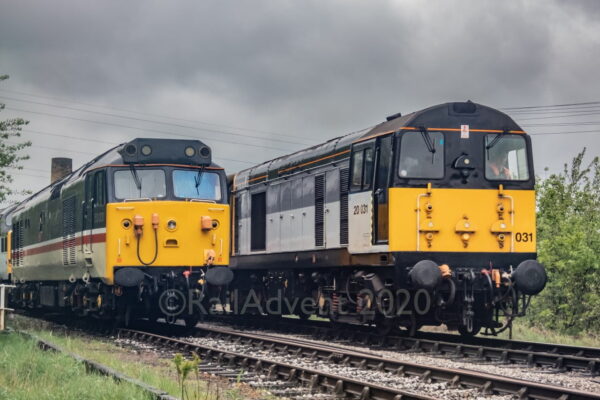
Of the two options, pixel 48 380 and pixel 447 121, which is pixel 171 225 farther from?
pixel 48 380

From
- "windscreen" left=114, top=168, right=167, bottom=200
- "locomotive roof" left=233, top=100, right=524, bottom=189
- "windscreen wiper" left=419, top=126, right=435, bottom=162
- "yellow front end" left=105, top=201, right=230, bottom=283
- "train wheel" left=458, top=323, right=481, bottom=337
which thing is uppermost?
"locomotive roof" left=233, top=100, right=524, bottom=189

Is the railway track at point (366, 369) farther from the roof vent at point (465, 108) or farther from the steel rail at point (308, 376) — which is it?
the roof vent at point (465, 108)

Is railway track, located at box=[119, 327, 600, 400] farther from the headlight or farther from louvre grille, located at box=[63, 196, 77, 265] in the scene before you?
louvre grille, located at box=[63, 196, 77, 265]

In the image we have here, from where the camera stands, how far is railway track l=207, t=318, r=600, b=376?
13406mm

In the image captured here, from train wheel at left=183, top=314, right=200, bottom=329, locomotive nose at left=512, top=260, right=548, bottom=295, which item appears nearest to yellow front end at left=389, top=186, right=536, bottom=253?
locomotive nose at left=512, top=260, right=548, bottom=295

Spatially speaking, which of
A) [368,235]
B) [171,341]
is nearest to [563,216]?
[368,235]

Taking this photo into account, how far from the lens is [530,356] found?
13.8 metres

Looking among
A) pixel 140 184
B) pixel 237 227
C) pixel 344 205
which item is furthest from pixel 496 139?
pixel 237 227

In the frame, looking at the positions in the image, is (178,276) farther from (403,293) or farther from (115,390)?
(115,390)

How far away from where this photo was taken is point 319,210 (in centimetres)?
1966

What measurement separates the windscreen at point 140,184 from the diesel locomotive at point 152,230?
0.02 metres

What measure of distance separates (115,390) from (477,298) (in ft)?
28.9

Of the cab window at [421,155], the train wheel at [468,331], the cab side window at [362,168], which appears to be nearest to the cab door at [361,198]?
the cab side window at [362,168]

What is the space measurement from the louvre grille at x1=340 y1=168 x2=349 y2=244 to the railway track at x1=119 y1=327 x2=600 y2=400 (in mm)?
2837
